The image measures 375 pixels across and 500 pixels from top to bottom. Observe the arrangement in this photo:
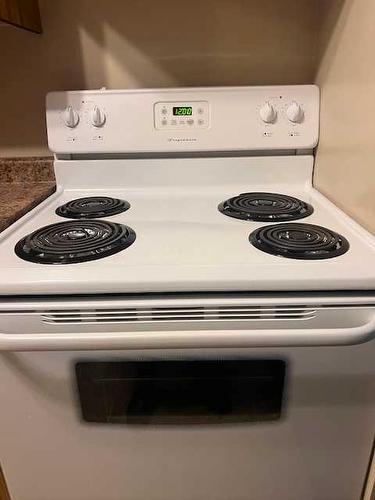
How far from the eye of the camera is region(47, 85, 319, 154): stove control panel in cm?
106

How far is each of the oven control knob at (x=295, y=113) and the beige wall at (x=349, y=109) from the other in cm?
5

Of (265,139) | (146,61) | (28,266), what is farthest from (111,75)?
(28,266)

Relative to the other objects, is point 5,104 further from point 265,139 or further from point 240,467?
point 240,467

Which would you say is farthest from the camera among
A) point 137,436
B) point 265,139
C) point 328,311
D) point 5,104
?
point 5,104

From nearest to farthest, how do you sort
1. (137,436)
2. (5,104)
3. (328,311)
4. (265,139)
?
(328,311), (137,436), (265,139), (5,104)

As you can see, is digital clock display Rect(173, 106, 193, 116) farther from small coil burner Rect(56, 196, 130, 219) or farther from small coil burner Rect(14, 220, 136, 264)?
small coil burner Rect(14, 220, 136, 264)

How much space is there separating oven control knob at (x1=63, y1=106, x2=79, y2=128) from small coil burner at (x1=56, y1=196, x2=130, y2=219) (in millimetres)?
201

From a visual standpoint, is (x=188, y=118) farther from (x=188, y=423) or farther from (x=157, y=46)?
(x=188, y=423)

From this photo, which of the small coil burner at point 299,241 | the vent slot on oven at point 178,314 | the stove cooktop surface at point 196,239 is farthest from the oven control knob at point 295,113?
the vent slot on oven at point 178,314

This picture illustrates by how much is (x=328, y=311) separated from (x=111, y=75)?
0.88 m

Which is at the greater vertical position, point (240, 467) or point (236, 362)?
point (236, 362)

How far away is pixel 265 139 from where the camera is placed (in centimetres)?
108

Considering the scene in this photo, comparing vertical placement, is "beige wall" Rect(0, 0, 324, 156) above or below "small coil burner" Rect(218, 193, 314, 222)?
above

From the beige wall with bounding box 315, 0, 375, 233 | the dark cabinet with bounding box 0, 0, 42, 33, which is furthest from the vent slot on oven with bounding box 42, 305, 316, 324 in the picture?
the dark cabinet with bounding box 0, 0, 42, 33
